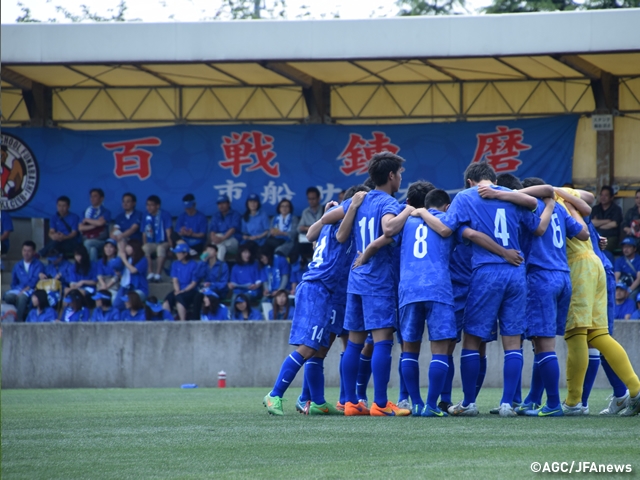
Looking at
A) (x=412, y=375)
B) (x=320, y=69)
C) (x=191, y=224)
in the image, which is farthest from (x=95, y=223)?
(x=412, y=375)

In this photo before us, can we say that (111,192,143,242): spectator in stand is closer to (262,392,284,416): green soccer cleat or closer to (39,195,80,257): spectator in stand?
(39,195,80,257): spectator in stand

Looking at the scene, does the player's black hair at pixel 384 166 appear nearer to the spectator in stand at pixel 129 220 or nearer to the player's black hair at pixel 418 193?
the player's black hair at pixel 418 193

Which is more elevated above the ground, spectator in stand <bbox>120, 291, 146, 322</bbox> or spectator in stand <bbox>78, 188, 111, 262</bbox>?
spectator in stand <bbox>78, 188, 111, 262</bbox>

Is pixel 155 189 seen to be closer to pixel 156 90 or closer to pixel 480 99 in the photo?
pixel 156 90

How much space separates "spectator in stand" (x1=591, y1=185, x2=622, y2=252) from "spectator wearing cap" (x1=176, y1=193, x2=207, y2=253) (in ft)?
22.1

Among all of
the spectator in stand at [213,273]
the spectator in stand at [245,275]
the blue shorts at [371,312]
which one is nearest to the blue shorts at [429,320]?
the blue shorts at [371,312]

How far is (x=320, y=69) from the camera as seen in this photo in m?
16.8

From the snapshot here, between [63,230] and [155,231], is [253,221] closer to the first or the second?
[155,231]

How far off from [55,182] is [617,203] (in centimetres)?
1012

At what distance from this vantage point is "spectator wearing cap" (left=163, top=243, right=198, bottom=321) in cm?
1558

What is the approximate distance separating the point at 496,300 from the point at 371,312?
974 millimetres

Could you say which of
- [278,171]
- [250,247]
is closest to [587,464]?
[250,247]

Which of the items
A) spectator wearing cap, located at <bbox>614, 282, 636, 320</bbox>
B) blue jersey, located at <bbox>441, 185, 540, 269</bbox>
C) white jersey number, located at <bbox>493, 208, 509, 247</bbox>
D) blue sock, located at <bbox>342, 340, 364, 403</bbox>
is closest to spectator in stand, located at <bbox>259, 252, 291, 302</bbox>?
spectator wearing cap, located at <bbox>614, 282, 636, 320</bbox>

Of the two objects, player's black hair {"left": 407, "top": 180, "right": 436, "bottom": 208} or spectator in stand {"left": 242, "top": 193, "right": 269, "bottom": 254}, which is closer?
player's black hair {"left": 407, "top": 180, "right": 436, "bottom": 208}
